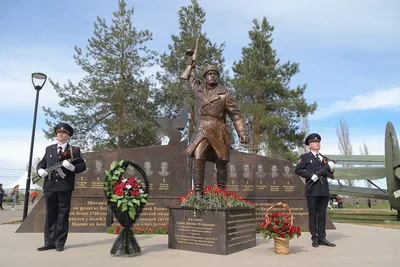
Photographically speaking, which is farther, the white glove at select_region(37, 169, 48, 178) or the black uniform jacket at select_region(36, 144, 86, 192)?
the black uniform jacket at select_region(36, 144, 86, 192)

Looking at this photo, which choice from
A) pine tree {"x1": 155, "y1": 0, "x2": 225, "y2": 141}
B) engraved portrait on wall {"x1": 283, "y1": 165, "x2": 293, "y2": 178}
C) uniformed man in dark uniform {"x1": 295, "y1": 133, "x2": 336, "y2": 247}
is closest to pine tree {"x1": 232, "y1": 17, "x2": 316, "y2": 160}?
pine tree {"x1": 155, "y1": 0, "x2": 225, "y2": 141}

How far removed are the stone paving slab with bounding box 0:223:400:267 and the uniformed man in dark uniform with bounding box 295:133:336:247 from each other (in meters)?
0.29

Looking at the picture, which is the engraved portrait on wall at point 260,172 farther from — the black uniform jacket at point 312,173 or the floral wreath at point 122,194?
the floral wreath at point 122,194

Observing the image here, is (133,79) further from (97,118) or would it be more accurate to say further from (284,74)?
(284,74)

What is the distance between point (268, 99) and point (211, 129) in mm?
18807

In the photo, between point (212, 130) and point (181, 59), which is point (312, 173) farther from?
point (181, 59)

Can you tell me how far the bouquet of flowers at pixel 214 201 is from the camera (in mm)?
5517

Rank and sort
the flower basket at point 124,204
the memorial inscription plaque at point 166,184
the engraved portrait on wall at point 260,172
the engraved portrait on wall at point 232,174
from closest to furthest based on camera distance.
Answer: the flower basket at point 124,204, the memorial inscription plaque at point 166,184, the engraved portrait on wall at point 232,174, the engraved portrait on wall at point 260,172

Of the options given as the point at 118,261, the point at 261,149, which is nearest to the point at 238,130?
the point at 118,261

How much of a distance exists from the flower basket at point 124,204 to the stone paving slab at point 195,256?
19 centimetres

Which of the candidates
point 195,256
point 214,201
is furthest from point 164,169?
point 195,256

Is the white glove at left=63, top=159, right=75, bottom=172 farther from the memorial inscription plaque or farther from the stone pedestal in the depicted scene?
the memorial inscription plaque

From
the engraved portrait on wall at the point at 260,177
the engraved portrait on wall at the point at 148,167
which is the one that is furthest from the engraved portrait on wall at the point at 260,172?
the engraved portrait on wall at the point at 148,167

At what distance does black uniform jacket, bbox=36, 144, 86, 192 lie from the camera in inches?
218
